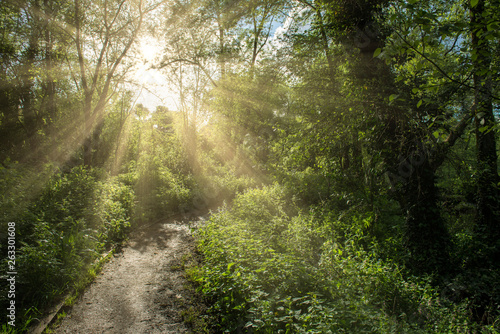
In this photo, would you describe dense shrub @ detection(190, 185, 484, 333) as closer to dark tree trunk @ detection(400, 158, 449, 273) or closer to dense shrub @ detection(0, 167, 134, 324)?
dark tree trunk @ detection(400, 158, 449, 273)

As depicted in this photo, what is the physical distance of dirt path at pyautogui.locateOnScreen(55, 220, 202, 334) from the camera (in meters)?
4.24

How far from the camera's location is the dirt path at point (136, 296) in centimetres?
424

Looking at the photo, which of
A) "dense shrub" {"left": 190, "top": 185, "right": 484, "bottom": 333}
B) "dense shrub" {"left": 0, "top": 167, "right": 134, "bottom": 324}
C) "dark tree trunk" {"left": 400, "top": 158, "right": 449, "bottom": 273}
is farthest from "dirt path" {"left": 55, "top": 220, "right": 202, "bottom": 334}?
"dark tree trunk" {"left": 400, "top": 158, "right": 449, "bottom": 273}

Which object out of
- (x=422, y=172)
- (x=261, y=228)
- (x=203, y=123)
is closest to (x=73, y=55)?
(x=203, y=123)

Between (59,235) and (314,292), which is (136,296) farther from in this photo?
(314,292)

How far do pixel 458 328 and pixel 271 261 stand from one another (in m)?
2.52

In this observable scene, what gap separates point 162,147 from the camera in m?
20.0

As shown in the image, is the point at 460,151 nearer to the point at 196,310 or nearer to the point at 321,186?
the point at 321,186

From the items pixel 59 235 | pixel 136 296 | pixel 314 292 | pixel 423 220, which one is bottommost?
pixel 136 296

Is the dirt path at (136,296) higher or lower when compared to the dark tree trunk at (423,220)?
lower

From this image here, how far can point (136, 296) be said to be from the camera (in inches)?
202

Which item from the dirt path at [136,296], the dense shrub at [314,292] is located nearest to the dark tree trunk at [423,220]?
the dense shrub at [314,292]

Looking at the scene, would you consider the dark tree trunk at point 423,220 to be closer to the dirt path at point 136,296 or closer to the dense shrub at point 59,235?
the dirt path at point 136,296

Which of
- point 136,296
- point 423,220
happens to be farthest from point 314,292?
point 136,296
